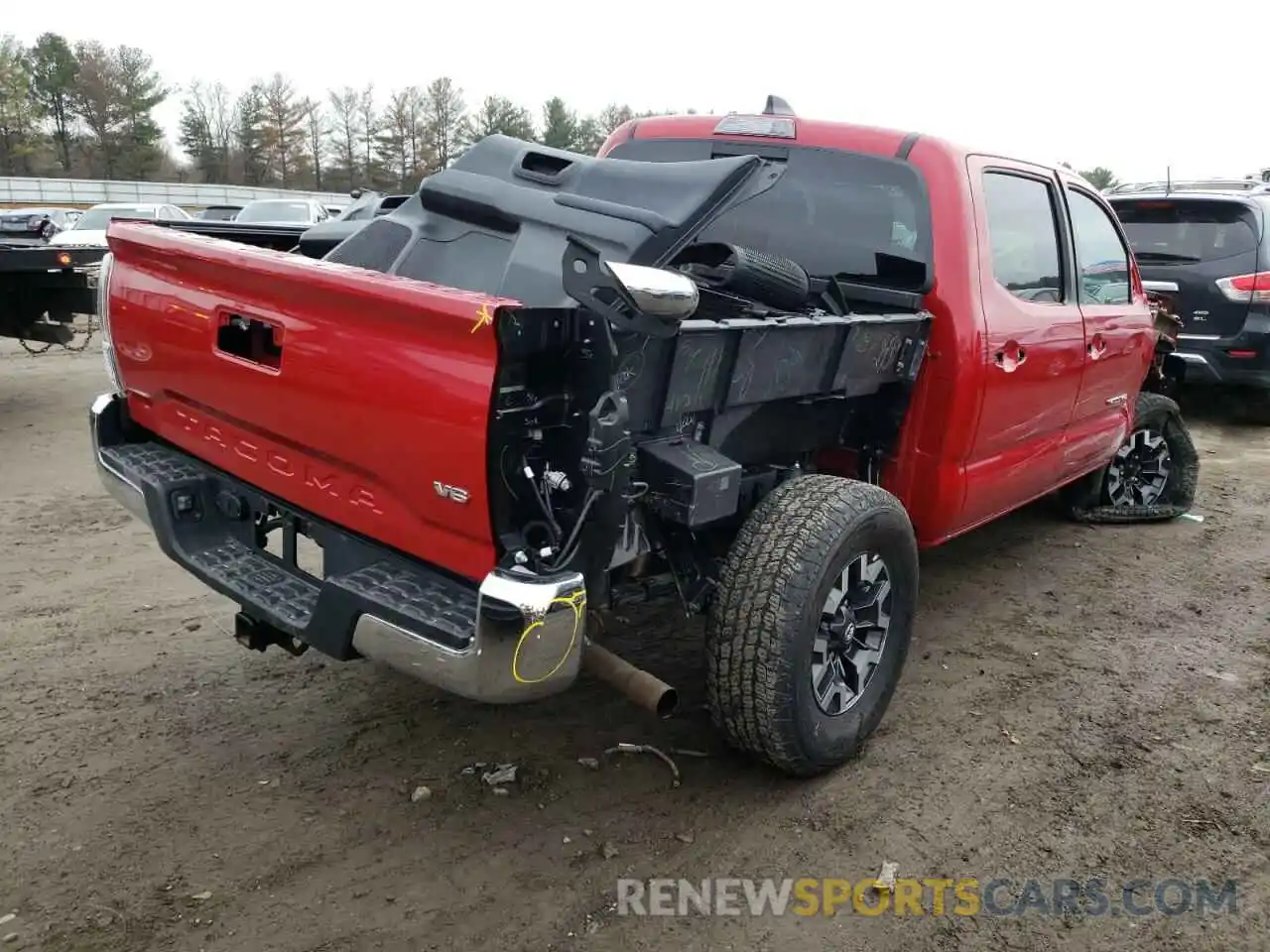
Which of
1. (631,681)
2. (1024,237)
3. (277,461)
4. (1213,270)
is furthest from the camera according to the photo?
(1213,270)

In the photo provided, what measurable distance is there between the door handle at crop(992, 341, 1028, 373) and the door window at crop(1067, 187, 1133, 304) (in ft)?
2.92

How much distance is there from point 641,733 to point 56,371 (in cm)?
916

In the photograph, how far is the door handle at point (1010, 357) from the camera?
3650 millimetres

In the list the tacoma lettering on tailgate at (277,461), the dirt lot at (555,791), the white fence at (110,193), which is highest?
the tacoma lettering on tailgate at (277,461)

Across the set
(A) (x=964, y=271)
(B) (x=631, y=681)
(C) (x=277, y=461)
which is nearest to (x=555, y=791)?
(B) (x=631, y=681)

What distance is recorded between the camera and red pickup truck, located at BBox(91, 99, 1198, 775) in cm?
232

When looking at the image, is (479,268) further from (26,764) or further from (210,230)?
(26,764)

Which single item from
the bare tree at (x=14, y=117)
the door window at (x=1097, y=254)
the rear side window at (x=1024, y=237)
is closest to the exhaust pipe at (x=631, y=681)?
the rear side window at (x=1024, y=237)

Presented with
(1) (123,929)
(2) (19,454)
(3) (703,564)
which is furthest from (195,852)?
(2) (19,454)

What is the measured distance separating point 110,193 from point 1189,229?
48505 millimetres

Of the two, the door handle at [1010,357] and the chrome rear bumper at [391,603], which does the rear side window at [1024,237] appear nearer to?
the door handle at [1010,357]

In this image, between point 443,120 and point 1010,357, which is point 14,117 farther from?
point 1010,357

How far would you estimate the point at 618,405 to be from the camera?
2.32 metres

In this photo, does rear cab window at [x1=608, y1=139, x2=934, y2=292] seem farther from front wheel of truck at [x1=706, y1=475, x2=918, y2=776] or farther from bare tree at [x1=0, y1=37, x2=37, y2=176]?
bare tree at [x1=0, y1=37, x2=37, y2=176]
